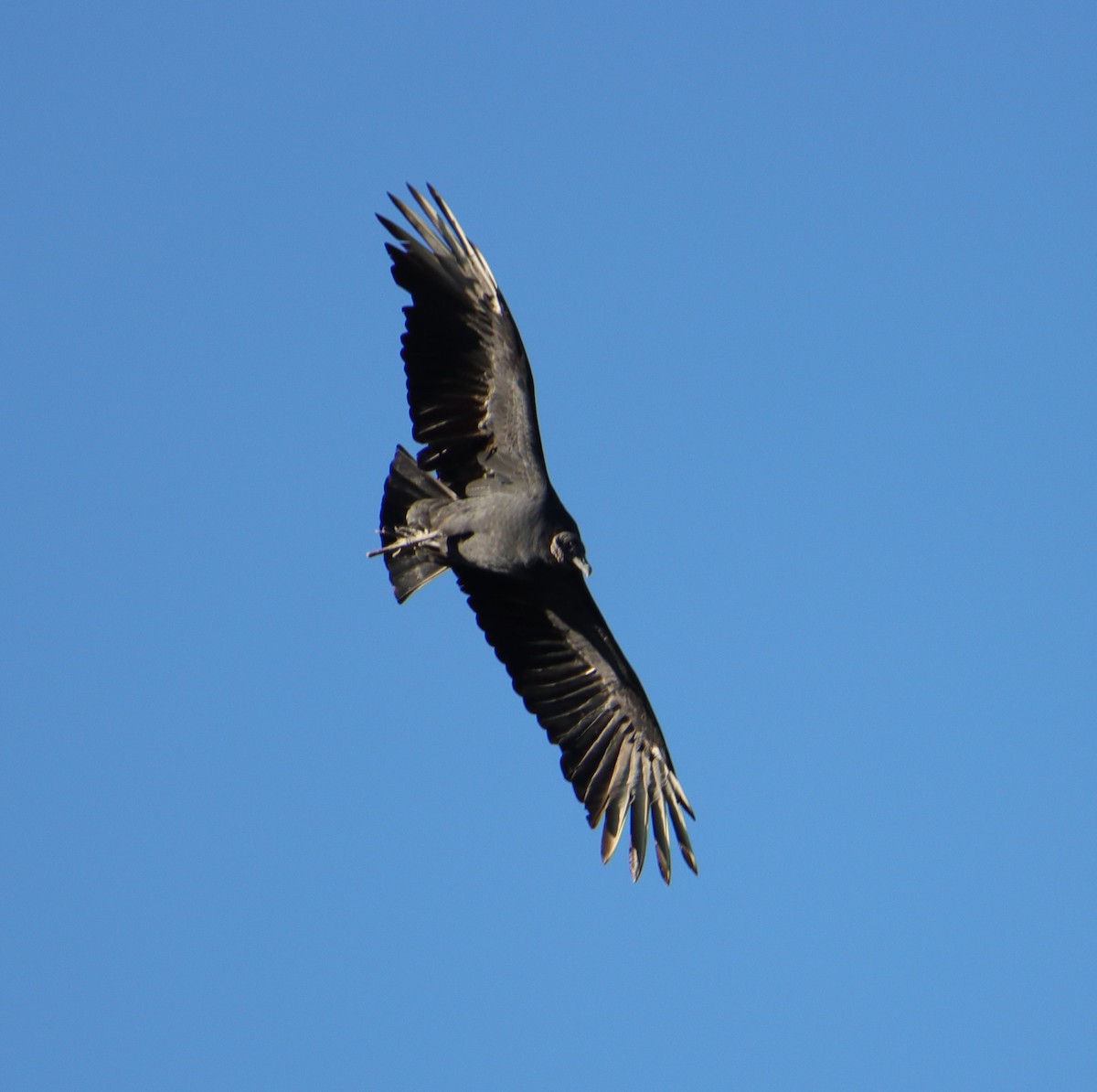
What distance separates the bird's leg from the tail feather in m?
0.03

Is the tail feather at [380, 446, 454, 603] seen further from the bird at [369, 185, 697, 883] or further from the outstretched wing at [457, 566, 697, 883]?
the outstretched wing at [457, 566, 697, 883]

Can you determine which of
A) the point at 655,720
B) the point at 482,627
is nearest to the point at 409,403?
the point at 482,627

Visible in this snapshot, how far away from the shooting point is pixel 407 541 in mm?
10461

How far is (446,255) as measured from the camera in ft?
33.6

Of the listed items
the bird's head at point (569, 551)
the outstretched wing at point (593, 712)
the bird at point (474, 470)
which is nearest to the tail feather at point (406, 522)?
the bird at point (474, 470)

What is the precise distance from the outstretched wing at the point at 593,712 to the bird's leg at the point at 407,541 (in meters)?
0.68

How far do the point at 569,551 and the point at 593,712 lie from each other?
5.10 feet

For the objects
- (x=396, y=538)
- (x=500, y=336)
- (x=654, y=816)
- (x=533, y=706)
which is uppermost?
(x=500, y=336)

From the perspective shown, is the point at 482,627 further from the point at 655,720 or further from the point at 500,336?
Answer: the point at 500,336

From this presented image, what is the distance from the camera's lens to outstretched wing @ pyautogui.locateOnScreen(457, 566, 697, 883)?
36.3 feet

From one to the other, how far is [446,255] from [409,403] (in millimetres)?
901

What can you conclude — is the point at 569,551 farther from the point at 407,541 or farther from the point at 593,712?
the point at 593,712

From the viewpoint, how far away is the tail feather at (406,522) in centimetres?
1041

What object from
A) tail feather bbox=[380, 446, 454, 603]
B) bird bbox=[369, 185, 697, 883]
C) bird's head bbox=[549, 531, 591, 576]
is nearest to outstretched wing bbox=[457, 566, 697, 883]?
bird bbox=[369, 185, 697, 883]
